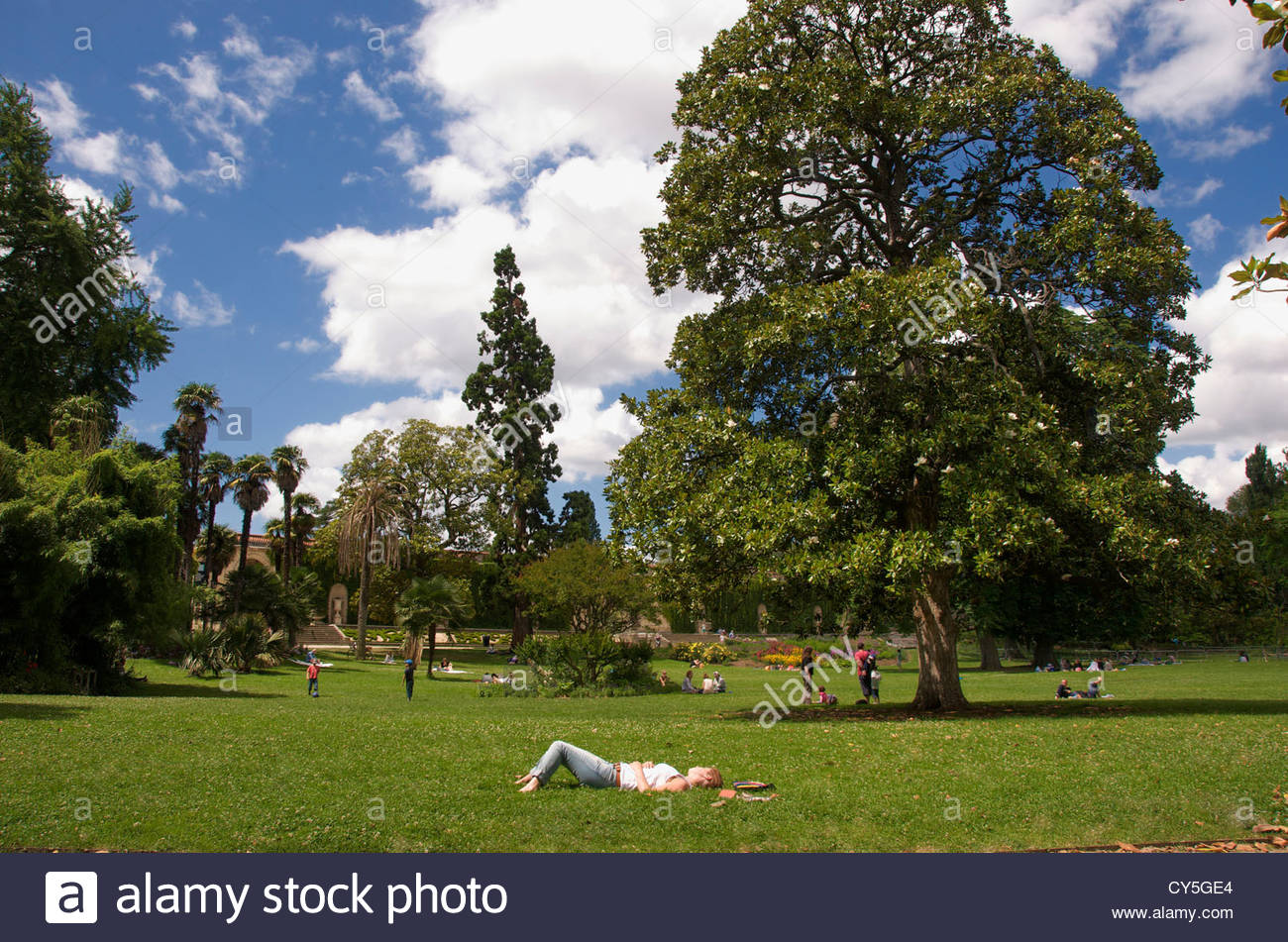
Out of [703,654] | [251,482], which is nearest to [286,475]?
[251,482]

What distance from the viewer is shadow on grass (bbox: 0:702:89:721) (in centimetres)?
1427

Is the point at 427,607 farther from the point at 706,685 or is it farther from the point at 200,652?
the point at 706,685

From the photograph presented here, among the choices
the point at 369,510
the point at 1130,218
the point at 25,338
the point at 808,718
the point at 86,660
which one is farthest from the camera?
the point at 369,510

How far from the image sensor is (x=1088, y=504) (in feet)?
49.6

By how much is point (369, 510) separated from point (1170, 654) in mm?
48403

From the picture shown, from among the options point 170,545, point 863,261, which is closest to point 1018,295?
point 863,261

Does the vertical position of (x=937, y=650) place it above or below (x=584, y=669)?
above

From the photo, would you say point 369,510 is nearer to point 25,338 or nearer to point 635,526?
point 25,338

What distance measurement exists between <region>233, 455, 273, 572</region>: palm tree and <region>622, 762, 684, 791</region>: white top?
4944cm

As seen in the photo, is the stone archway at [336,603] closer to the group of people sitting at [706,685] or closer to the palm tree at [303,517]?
the palm tree at [303,517]

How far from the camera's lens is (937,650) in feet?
61.0

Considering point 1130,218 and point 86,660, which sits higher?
point 1130,218

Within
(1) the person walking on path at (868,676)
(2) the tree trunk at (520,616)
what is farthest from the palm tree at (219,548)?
(1) the person walking on path at (868,676)

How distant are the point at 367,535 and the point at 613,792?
43.3 m
